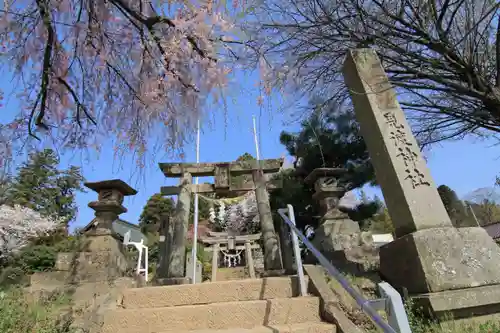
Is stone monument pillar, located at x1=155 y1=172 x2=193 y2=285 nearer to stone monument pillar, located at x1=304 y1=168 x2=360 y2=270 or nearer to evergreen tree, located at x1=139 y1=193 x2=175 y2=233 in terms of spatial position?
stone monument pillar, located at x1=304 y1=168 x2=360 y2=270

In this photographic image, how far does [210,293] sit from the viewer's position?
338 centimetres

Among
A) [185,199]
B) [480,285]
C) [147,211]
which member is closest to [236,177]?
[185,199]

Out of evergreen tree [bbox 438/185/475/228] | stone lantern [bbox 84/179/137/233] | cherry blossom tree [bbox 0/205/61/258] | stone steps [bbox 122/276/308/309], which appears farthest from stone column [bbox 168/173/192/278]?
cherry blossom tree [bbox 0/205/61/258]

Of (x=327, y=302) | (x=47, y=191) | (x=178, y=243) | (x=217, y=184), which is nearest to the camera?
(x=327, y=302)

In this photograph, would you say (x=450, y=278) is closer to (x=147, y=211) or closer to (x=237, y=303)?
(x=237, y=303)

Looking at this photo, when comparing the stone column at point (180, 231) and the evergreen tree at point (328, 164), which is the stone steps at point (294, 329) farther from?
the evergreen tree at point (328, 164)

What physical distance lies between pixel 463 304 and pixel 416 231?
724 millimetres

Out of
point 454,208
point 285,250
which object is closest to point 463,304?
point 285,250

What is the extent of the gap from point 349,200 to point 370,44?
5111mm

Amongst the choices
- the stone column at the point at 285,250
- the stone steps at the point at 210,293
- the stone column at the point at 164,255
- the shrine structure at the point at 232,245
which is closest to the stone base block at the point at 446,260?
the stone steps at the point at 210,293

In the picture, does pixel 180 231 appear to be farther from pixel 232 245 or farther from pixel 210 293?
pixel 232 245

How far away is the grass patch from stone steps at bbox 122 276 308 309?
0.71 metres

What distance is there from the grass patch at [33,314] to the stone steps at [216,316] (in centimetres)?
56

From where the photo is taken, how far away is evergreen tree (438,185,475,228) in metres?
7.16
